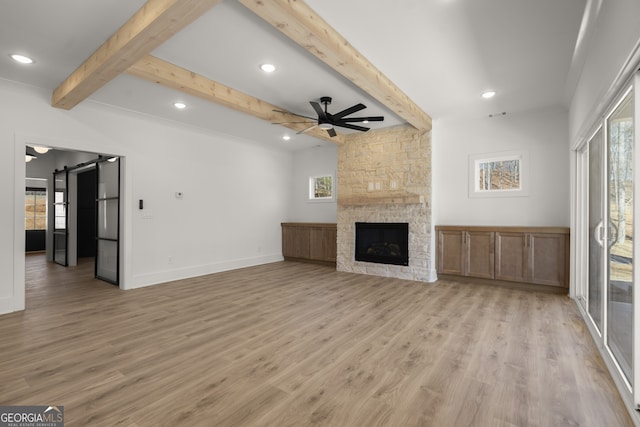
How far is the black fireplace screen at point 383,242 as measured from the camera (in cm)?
573

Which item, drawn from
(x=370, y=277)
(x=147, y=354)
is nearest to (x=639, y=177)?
(x=147, y=354)

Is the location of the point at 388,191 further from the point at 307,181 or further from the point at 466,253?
the point at 307,181

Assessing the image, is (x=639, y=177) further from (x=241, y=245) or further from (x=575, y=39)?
(x=241, y=245)

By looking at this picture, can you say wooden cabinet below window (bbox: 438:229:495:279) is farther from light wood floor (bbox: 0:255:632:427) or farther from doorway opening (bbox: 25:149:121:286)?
doorway opening (bbox: 25:149:121:286)

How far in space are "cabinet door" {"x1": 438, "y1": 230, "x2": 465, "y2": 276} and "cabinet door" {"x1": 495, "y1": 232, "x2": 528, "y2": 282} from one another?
1.82ft

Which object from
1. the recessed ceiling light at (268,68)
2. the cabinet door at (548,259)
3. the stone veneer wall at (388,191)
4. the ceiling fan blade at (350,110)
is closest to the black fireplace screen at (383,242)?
the stone veneer wall at (388,191)

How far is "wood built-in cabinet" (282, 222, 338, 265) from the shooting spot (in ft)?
22.9

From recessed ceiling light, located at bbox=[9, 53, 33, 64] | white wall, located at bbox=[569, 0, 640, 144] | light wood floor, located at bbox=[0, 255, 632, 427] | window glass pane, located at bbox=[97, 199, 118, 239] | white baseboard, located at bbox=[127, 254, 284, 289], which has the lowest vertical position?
light wood floor, located at bbox=[0, 255, 632, 427]

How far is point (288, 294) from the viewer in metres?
4.57

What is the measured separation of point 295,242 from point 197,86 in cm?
465

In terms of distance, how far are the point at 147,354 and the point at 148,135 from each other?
155 inches

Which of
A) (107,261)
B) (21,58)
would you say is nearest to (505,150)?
(21,58)

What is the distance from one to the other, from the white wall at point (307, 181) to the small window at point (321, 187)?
0.10m

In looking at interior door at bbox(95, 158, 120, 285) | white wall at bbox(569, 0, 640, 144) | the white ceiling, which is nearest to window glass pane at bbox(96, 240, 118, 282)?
interior door at bbox(95, 158, 120, 285)
